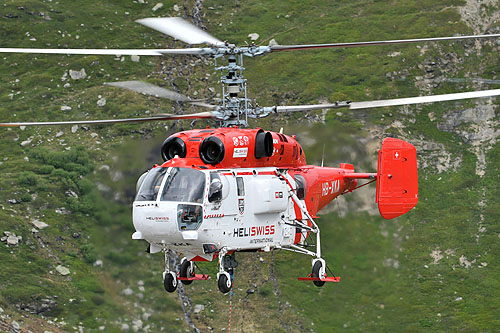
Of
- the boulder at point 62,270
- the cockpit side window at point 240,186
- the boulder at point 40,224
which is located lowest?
the boulder at point 62,270

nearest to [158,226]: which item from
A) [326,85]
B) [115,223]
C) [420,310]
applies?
[115,223]

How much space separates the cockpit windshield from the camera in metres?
25.4

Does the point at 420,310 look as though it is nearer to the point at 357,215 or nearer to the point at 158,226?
the point at 357,215

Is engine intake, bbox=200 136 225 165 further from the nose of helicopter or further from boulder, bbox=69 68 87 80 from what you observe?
boulder, bbox=69 68 87 80

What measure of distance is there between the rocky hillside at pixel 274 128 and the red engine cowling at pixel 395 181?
499 centimetres

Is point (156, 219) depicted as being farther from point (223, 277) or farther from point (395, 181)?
point (395, 181)

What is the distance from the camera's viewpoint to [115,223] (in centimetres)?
3491

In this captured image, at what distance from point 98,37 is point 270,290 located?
84.2 feet

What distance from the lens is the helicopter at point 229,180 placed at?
83.6 feet

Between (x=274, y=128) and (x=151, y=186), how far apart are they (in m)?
23.4

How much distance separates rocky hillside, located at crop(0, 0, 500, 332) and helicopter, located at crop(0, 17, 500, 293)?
3993 millimetres

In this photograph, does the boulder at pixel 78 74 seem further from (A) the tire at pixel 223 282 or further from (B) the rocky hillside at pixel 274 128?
(A) the tire at pixel 223 282

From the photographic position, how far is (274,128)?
4841 centimetres

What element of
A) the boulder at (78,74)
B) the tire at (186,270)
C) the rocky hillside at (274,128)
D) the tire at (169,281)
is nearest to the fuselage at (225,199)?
the tire at (169,281)
